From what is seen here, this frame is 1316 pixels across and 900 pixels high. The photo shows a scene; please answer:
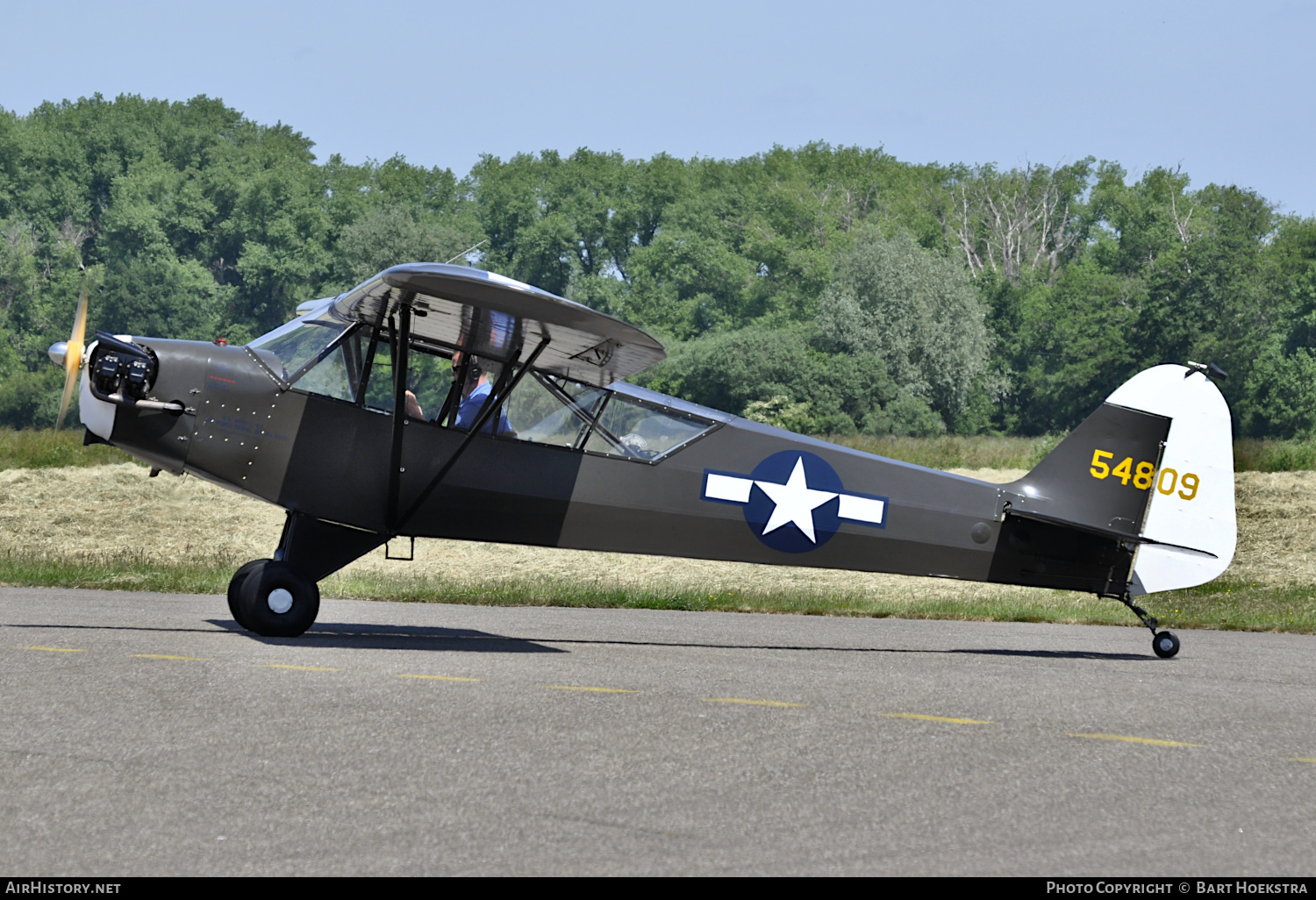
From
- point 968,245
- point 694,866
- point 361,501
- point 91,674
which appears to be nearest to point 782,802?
point 694,866

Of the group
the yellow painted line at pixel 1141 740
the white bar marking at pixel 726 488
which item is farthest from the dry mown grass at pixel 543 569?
the yellow painted line at pixel 1141 740

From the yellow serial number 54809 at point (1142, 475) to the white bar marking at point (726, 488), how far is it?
3.04 m

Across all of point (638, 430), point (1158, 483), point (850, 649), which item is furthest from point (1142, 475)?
point (638, 430)

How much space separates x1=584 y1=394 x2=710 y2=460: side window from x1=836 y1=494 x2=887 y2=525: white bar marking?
1.35 meters

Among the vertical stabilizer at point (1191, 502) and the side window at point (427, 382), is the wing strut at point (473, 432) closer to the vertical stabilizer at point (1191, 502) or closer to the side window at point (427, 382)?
the side window at point (427, 382)

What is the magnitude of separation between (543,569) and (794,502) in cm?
1070

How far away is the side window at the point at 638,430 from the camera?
10.2m

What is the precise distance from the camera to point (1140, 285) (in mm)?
75188

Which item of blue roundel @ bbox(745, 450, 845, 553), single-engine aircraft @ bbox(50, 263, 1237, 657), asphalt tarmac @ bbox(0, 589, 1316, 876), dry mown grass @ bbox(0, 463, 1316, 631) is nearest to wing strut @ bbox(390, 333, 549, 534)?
single-engine aircraft @ bbox(50, 263, 1237, 657)

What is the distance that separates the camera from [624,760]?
529 centimetres

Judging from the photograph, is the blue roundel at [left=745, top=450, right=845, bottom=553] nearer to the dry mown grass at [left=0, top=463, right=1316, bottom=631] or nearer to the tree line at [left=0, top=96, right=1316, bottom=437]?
the dry mown grass at [left=0, top=463, right=1316, bottom=631]

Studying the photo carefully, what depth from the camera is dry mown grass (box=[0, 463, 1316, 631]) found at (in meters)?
14.7

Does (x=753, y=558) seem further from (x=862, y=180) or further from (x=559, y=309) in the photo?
(x=862, y=180)

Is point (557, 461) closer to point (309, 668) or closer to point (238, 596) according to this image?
point (238, 596)
